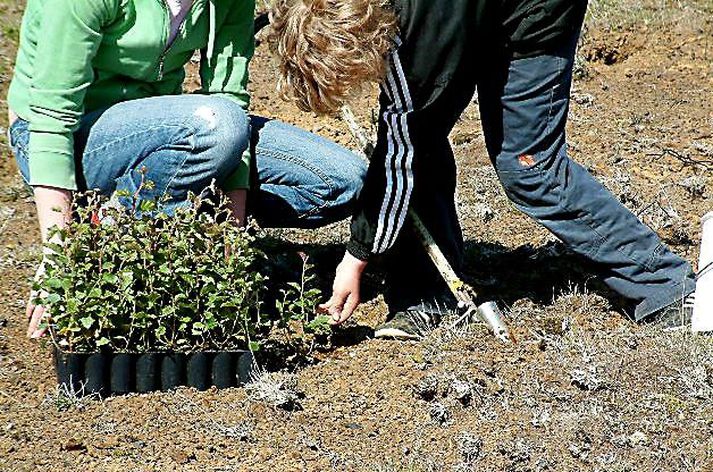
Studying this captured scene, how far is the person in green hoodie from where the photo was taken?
3035 millimetres

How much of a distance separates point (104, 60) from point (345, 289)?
1006 mm

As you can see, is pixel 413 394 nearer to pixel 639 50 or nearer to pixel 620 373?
pixel 620 373

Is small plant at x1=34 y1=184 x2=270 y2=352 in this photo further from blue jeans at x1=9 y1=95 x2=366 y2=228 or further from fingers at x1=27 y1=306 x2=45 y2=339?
blue jeans at x1=9 y1=95 x2=366 y2=228

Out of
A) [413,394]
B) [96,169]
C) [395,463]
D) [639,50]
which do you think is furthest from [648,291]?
Result: [639,50]

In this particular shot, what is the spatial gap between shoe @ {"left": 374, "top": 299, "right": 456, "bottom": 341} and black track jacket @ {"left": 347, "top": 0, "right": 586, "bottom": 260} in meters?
0.38

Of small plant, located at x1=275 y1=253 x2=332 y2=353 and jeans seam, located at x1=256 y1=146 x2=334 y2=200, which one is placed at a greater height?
jeans seam, located at x1=256 y1=146 x2=334 y2=200

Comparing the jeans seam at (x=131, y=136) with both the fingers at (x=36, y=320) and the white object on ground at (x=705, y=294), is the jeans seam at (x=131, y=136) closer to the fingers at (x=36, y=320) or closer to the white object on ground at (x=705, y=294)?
the fingers at (x=36, y=320)

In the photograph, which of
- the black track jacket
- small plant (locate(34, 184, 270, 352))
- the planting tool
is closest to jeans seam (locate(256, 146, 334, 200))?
the planting tool

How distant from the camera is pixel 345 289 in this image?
10.7 ft

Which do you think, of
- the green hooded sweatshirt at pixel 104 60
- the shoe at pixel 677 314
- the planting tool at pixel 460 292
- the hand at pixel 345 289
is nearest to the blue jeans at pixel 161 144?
the green hooded sweatshirt at pixel 104 60

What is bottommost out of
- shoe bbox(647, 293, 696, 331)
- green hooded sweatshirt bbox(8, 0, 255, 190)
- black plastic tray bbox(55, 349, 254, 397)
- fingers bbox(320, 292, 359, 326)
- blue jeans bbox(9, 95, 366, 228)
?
black plastic tray bbox(55, 349, 254, 397)

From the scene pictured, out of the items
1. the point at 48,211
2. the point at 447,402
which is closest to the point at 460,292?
the point at 447,402

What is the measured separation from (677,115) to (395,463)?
310 centimetres

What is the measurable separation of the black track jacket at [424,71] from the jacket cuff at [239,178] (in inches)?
17.5
